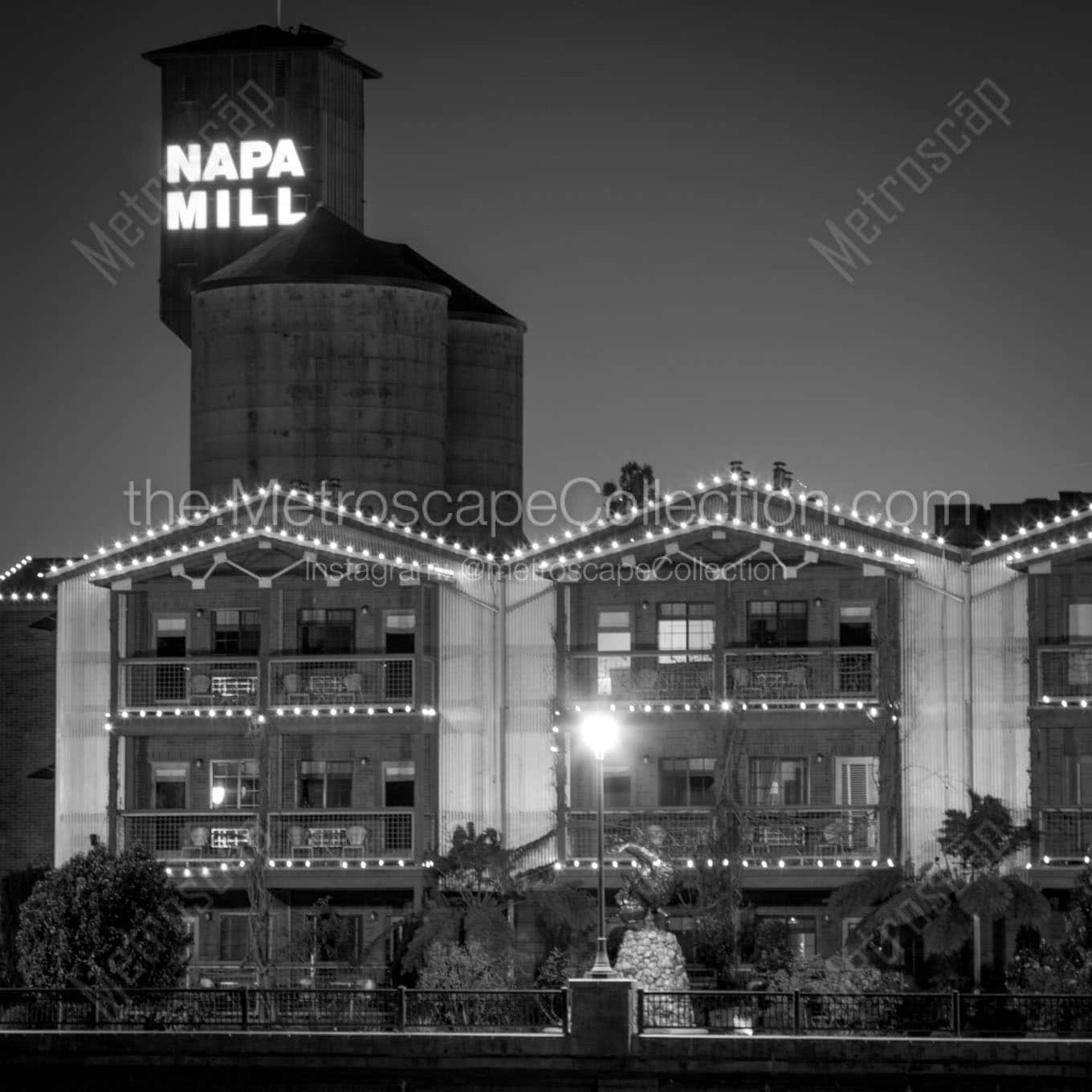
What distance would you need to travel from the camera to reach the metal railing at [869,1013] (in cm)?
4819

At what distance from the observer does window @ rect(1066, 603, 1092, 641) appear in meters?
61.6

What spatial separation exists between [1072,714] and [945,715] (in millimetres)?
2592

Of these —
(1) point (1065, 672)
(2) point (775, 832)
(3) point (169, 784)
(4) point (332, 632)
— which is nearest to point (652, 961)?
(2) point (775, 832)

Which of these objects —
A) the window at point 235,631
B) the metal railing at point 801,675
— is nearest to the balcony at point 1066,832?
the metal railing at point 801,675

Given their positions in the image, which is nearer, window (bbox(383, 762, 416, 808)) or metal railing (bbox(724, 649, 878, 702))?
metal railing (bbox(724, 649, 878, 702))

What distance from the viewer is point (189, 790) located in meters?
64.9

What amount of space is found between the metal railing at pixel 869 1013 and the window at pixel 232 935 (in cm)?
1476

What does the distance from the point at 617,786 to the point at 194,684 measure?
929 cm

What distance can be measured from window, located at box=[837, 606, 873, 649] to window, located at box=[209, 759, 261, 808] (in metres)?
13.0

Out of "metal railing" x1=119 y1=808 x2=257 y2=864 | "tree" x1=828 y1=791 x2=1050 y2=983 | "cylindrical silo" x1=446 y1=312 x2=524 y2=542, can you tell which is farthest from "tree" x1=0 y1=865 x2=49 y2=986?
"cylindrical silo" x1=446 y1=312 x2=524 y2=542

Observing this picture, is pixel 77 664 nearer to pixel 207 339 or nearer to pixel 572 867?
pixel 572 867

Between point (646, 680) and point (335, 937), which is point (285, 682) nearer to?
point (335, 937)

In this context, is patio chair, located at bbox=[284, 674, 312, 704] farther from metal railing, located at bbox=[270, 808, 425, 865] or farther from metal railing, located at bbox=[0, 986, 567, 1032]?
metal railing, located at bbox=[0, 986, 567, 1032]

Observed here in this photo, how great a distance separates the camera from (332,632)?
2562 inches
